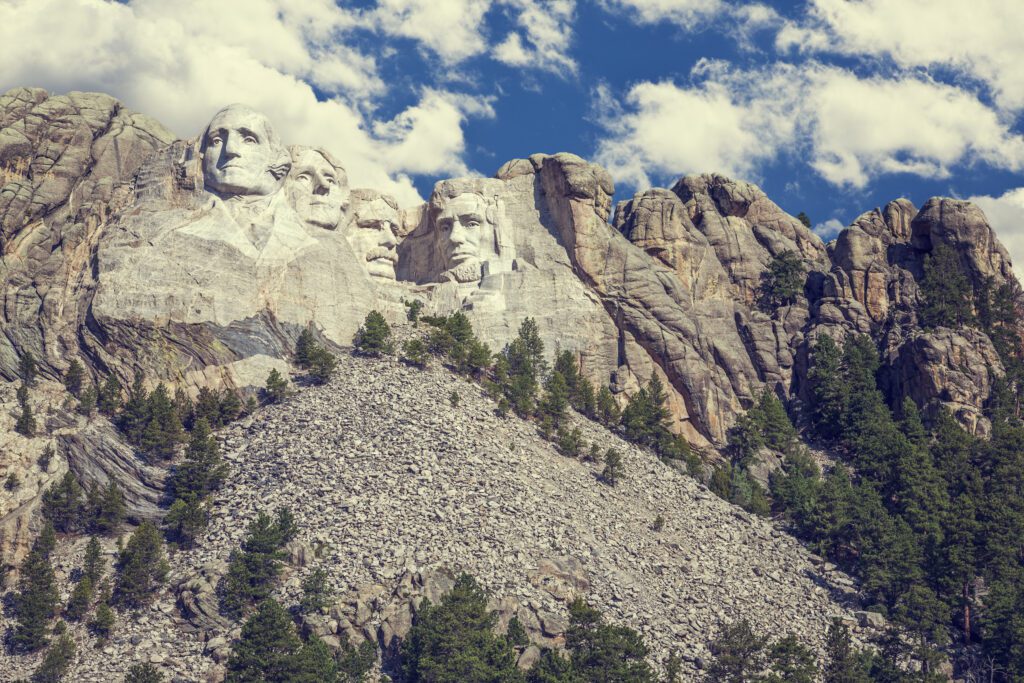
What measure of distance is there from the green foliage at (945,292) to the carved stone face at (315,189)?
35422 mm

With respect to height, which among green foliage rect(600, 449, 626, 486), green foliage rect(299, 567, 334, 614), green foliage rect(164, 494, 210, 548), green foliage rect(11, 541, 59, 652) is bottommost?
green foliage rect(11, 541, 59, 652)

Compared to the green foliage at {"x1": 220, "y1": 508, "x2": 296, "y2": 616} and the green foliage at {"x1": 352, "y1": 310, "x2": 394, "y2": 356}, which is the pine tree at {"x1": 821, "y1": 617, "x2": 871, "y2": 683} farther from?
the green foliage at {"x1": 352, "y1": 310, "x2": 394, "y2": 356}

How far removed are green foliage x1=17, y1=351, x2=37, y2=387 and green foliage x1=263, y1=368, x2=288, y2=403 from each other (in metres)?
11.9

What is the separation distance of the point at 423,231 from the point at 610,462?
83.1 feet

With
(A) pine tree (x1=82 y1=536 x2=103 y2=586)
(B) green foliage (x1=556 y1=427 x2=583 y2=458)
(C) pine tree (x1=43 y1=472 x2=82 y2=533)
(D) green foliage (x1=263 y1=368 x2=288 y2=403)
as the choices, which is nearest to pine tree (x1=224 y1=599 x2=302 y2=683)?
(A) pine tree (x1=82 y1=536 x2=103 y2=586)

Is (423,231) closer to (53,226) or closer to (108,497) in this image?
(53,226)

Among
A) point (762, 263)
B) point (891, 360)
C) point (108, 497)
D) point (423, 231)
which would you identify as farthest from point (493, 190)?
point (108, 497)

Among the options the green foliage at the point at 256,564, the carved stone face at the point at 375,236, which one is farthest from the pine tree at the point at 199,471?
the carved stone face at the point at 375,236

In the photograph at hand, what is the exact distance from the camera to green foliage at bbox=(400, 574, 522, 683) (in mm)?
80500

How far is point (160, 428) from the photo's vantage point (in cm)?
9494

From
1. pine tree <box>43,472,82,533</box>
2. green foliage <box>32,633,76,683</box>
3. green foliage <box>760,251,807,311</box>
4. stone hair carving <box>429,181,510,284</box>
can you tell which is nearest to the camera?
green foliage <box>32,633,76,683</box>

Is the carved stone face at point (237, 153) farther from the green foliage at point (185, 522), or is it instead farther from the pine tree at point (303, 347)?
the green foliage at point (185, 522)

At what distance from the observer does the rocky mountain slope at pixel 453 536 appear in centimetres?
8475

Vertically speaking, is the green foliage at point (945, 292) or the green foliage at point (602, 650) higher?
the green foliage at point (945, 292)
